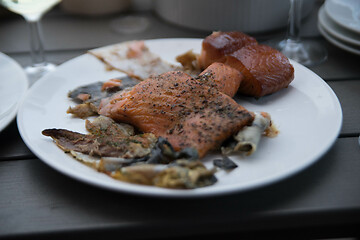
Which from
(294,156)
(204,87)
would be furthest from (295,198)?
(204,87)

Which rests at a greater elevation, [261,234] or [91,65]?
[91,65]

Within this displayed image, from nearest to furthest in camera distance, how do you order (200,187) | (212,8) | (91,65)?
(200,187)
(91,65)
(212,8)

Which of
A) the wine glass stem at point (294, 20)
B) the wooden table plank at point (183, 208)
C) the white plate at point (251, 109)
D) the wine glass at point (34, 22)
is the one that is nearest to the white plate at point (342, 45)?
the wine glass stem at point (294, 20)

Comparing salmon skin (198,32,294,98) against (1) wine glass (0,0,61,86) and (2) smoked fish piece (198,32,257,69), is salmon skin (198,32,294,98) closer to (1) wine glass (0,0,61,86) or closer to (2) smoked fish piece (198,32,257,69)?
(2) smoked fish piece (198,32,257,69)

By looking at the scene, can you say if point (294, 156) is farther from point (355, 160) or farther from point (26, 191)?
point (26, 191)

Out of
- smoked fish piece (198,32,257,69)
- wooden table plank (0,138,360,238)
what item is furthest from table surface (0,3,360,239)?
smoked fish piece (198,32,257,69)

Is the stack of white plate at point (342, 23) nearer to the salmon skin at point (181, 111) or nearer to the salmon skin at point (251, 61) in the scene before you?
the salmon skin at point (251, 61)

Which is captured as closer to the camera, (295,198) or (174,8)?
(295,198)
